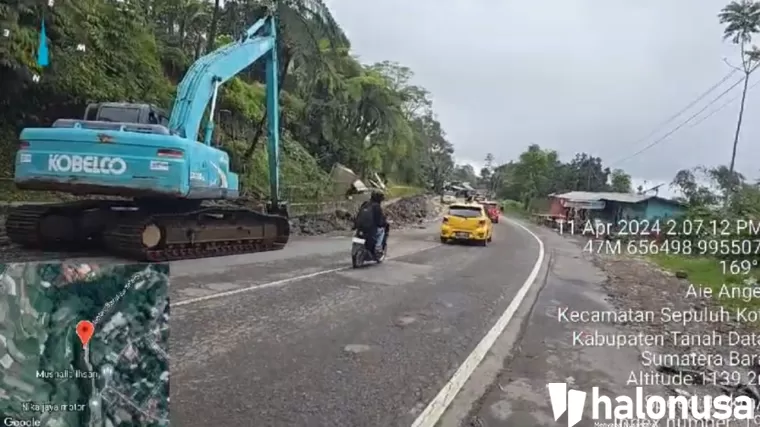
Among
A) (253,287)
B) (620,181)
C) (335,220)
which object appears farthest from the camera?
(620,181)

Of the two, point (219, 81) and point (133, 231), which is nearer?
point (133, 231)

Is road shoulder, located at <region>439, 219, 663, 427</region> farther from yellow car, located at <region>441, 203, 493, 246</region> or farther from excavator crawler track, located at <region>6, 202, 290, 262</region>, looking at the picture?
yellow car, located at <region>441, 203, 493, 246</region>

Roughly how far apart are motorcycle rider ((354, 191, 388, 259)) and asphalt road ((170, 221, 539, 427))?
743 millimetres

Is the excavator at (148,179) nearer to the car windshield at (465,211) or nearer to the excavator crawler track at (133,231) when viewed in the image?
the excavator crawler track at (133,231)

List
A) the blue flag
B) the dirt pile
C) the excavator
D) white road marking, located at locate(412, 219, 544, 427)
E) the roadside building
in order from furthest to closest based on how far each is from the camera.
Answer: the roadside building < the dirt pile < the blue flag < the excavator < white road marking, located at locate(412, 219, 544, 427)

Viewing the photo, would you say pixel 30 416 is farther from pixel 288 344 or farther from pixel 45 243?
pixel 45 243

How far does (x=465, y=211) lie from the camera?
22969 mm

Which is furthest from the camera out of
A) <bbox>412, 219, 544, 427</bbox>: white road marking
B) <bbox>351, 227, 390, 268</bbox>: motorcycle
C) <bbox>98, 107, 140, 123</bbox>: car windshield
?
<bbox>351, 227, 390, 268</bbox>: motorcycle

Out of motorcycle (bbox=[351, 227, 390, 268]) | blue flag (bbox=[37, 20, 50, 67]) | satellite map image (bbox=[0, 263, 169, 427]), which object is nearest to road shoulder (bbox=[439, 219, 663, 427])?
satellite map image (bbox=[0, 263, 169, 427])

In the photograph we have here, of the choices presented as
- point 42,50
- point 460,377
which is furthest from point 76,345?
point 42,50

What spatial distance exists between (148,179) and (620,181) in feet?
209

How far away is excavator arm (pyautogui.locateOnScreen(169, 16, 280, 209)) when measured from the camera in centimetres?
1120

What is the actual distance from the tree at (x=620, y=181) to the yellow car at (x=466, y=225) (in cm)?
4539

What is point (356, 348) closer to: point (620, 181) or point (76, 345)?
point (76, 345)
